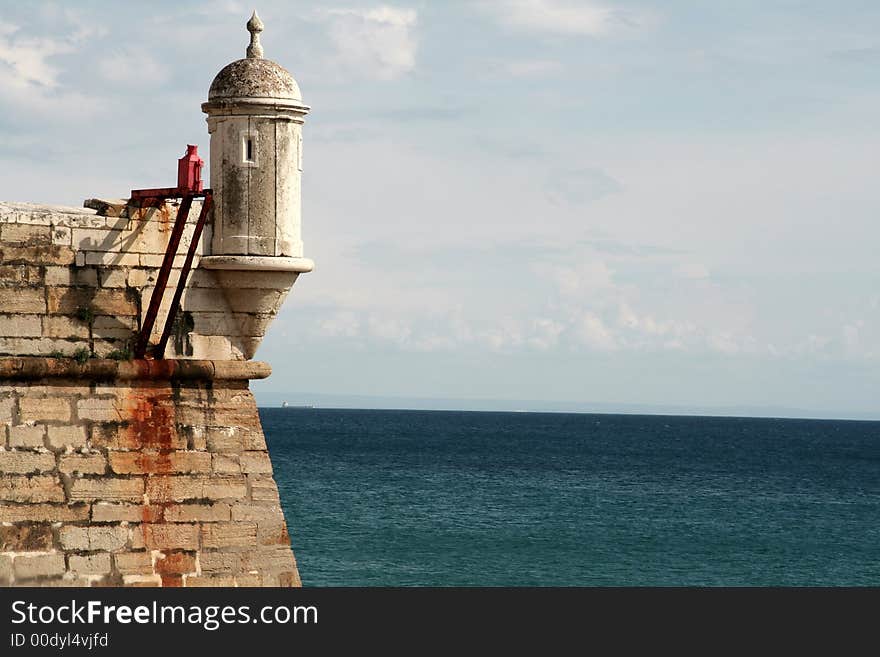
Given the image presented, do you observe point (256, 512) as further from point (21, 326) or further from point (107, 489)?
point (21, 326)

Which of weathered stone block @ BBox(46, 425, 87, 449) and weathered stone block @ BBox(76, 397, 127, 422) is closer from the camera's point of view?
weathered stone block @ BBox(46, 425, 87, 449)

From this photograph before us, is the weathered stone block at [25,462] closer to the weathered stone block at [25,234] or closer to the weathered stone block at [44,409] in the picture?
the weathered stone block at [44,409]

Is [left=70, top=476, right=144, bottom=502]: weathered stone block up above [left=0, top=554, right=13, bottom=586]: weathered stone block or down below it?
above

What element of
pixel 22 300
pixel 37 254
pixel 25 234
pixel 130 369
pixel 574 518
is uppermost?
pixel 25 234

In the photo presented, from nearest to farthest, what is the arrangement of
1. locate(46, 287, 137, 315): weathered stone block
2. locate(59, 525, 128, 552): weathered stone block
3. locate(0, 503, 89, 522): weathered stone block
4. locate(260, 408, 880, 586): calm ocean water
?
locate(0, 503, 89, 522): weathered stone block → locate(59, 525, 128, 552): weathered stone block → locate(46, 287, 137, 315): weathered stone block → locate(260, 408, 880, 586): calm ocean water

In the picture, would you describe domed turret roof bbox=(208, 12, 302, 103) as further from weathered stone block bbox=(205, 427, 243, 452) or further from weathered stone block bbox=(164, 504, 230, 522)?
weathered stone block bbox=(164, 504, 230, 522)

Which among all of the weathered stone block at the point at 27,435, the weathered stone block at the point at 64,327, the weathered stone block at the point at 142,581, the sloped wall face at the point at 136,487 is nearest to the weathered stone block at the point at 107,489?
Answer: the sloped wall face at the point at 136,487

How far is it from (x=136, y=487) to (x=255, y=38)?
3.71m

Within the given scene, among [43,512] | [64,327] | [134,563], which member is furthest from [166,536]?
[64,327]

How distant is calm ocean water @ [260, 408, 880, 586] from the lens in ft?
131

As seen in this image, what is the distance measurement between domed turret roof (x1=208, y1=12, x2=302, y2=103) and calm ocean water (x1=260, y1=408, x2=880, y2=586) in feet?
80.6

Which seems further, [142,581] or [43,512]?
[142,581]

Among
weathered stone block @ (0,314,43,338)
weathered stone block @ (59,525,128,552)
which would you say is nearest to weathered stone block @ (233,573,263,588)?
weathered stone block @ (59,525,128,552)

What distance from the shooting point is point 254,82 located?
1110 centimetres
